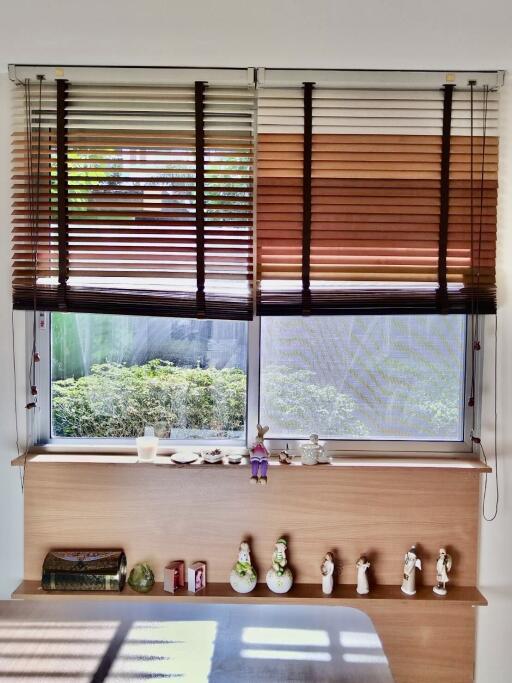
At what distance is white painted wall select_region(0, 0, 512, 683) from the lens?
1955mm

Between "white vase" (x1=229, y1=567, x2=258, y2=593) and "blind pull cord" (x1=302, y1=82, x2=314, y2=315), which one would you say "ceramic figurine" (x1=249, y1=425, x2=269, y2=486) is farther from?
"blind pull cord" (x1=302, y1=82, x2=314, y2=315)

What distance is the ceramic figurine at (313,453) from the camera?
8.60ft

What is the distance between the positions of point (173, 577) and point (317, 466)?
808 millimetres

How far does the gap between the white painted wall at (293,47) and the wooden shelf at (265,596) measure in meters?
0.15

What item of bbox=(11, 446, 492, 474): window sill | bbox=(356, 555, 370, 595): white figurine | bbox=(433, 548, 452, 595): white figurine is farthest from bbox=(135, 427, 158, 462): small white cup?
bbox=(433, 548, 452, 595): white figurine

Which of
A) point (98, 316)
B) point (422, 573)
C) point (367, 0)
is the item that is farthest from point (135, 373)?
point (367, 0)

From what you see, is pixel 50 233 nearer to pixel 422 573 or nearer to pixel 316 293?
pixel 316 293

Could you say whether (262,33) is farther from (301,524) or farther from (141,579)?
(141,579)

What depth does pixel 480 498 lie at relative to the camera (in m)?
2.71

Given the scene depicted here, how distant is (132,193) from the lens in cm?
265

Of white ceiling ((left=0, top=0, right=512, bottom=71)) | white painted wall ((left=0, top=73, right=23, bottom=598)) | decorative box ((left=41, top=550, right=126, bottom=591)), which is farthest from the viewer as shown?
white painted wall ((left=0, top=73, right=23, bottom=598))

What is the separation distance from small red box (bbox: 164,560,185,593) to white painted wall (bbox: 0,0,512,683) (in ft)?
2.29

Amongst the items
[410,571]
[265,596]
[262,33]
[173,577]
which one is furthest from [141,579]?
[262,33]

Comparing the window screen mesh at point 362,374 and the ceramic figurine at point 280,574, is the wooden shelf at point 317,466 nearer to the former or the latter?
the window screen mesh at point 362,374
